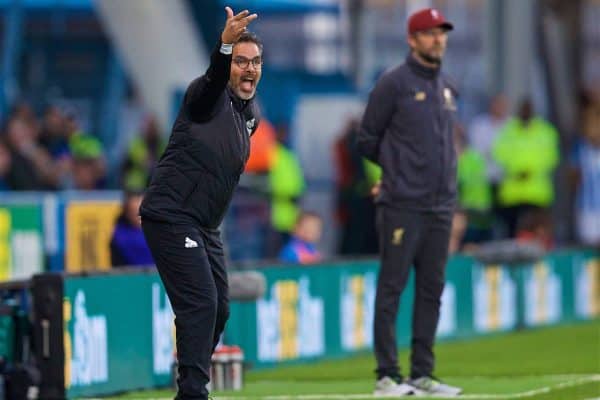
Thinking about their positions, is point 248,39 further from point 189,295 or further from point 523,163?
point 523,163

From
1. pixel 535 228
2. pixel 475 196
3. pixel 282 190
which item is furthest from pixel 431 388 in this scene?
pixel 475 196

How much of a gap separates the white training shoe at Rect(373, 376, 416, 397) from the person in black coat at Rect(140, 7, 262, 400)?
2.19 meters

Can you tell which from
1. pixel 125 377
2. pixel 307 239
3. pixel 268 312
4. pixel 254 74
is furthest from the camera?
pixel 307 239

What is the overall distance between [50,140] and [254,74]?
12526mm

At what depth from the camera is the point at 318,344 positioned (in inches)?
675

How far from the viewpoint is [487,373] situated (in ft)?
48.7

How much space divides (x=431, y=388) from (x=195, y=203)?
8.99 feet

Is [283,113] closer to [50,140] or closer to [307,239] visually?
[50,140]

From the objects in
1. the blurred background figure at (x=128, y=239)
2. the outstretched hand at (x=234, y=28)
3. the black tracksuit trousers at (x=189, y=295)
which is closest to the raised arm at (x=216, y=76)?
the outstretched hand at (x=234, y=28)

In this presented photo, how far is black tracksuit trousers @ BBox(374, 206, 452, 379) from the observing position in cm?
1278

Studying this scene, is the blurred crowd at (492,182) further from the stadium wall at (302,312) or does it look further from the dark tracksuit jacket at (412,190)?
the dark tracksuit jacket at (412,190)

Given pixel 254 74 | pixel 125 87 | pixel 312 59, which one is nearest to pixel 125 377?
pixel 254 74

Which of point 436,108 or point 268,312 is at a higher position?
point 436,108

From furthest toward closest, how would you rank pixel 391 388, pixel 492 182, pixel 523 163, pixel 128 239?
pixel 492 182 < pixel 523 163 < pixel 128 239 < pixel 391 388
